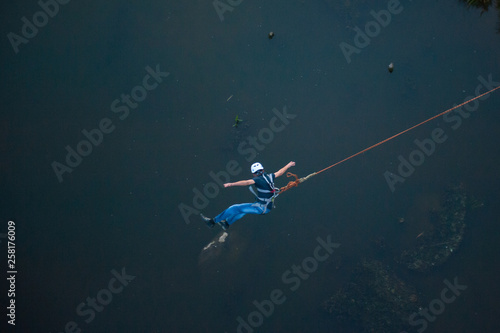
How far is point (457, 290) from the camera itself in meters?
8.20

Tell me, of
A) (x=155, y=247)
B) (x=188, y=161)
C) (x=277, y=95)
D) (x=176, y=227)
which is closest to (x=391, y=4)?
(x=277, y=95)

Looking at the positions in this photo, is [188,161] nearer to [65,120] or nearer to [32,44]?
[65,120]

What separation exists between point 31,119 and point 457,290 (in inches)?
456
